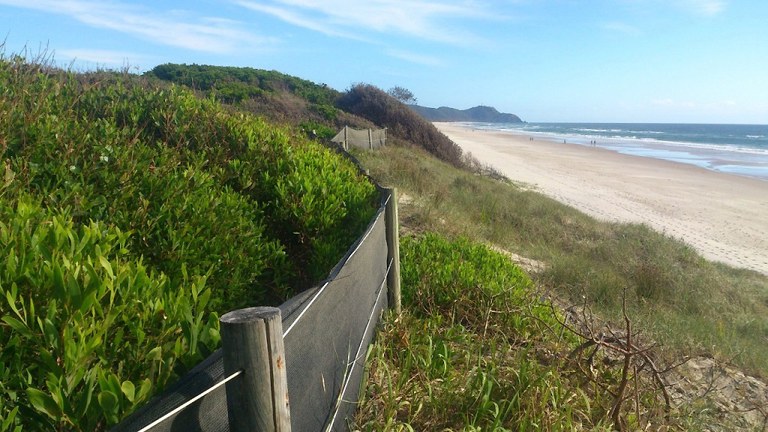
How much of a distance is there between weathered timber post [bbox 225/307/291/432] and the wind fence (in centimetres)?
5

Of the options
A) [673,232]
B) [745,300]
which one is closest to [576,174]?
[673,232]

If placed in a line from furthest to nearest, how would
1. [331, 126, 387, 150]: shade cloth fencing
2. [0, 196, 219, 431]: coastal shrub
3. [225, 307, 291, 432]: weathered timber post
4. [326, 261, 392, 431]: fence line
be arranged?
1. [331, 126, 387, 150]: shade cloth fencing
2. [326, 261, 392, 431]: fence line
3. [0, 196, 219, 431]: coastal shrub
4. [225, 307, 291, 432]: weathered timber post

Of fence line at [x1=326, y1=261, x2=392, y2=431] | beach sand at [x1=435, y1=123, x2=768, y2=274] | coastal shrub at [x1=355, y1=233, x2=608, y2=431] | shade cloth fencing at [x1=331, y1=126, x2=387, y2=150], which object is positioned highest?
shade cloth fencing at [x1=331, y1=126, x2=387, y2=150]

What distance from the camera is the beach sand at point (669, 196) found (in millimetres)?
17156

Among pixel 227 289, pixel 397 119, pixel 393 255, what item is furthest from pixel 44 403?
pixel 397 119

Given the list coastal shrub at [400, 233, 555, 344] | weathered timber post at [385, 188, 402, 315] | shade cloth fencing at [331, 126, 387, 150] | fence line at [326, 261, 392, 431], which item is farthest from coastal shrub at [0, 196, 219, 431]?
shade cloth fencing at [331, 126, 387, 150]

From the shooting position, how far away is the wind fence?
161 centimetres

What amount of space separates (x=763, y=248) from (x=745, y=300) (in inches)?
334

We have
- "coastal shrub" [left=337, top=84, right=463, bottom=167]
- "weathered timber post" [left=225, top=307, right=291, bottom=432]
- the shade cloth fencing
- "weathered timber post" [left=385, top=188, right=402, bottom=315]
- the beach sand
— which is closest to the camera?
"weathered timber post" [left=225, top=307, right=291, bottom=432]

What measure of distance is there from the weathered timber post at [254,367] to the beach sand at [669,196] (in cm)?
1372

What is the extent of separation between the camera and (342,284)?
9.66 ft

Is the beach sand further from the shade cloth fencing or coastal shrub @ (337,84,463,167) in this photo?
the shade cloth fencing

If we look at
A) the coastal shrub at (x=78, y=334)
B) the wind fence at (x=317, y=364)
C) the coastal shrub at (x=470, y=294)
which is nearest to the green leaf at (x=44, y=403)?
the coastal shrub at (x=78, y=334)

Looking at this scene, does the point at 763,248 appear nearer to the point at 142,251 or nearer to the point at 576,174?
the point at 576,174
